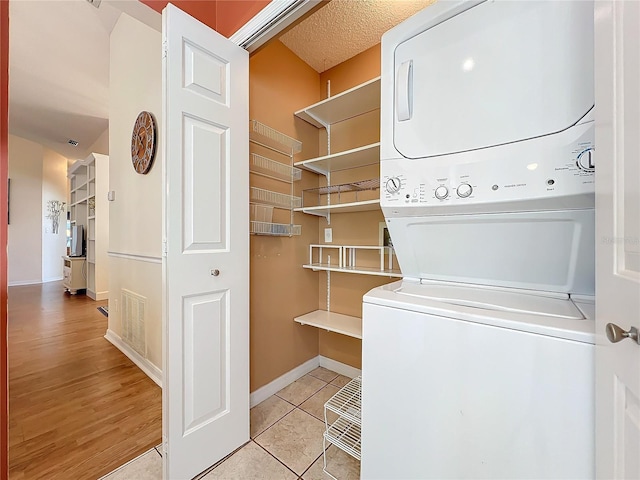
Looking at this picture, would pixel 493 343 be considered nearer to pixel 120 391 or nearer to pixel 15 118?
pixel 120 391

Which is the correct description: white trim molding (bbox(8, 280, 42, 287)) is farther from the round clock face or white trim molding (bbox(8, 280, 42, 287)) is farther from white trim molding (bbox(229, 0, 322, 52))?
white trim molding (bbox(229, 0, 322, 52))

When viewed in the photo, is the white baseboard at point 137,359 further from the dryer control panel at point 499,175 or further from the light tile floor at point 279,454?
the dryer control panel at point 499,175

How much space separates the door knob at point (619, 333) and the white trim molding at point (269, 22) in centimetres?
149

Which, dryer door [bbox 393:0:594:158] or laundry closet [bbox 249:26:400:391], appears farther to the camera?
laundry closet [bbox 249:26:400:391]

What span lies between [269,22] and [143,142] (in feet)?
4.78

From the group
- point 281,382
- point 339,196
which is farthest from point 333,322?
point 339,196

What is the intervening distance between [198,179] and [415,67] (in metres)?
1.01

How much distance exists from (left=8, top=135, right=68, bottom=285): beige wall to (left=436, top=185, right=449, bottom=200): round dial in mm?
8028

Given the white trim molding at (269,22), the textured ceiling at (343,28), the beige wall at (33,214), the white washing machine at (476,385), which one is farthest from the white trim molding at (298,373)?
the beige wall at (33,214)

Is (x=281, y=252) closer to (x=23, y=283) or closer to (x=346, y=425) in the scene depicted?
(x=346, y=425)

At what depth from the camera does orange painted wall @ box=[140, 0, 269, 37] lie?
1.33 metres

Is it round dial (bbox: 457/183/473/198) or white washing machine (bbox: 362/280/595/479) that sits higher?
round dial (bbox: 457/183/473/198)

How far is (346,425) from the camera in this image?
1.47m

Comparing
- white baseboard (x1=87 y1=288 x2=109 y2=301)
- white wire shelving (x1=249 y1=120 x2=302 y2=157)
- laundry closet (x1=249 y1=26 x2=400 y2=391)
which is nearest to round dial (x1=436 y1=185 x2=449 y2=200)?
laundry closet (x1=249 y1=26 x2=400 y2=391)
